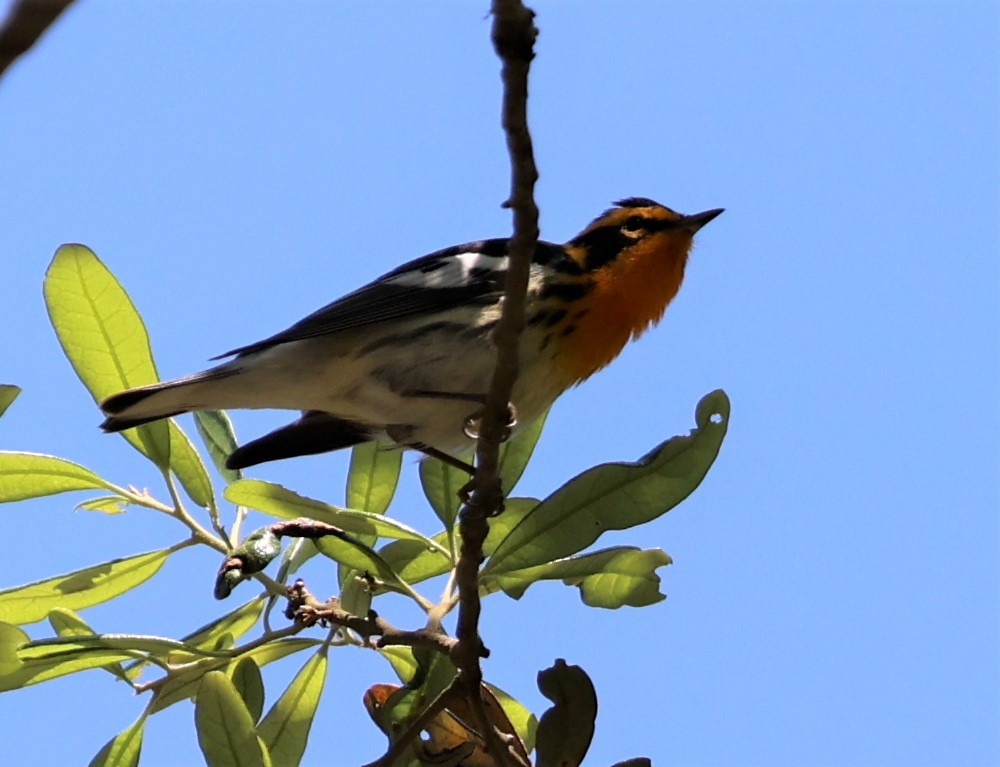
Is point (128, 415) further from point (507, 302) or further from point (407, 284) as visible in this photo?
point (507, 302)

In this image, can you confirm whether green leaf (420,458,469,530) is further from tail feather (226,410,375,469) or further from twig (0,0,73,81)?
twig (0,0,73,81)

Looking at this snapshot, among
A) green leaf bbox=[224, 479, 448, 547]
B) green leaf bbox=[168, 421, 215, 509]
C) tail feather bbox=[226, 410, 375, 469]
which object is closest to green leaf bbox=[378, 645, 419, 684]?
green leaf bbox=[224, 479, 448, 547]

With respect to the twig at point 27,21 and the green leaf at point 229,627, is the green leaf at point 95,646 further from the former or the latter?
the twig at point 27,21

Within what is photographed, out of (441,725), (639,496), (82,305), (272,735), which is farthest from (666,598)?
(82,305)

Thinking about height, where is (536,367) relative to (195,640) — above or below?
above

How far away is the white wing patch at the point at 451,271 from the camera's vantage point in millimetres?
4371

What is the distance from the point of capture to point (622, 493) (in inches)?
125

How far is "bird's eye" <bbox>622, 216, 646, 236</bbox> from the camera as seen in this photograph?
15.8ft

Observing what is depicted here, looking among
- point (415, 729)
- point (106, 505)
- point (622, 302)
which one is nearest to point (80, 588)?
point (106, 505)

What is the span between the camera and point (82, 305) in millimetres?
3688

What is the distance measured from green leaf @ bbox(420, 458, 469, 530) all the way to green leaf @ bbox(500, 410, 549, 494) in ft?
0.41

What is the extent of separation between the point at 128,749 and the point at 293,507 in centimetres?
80

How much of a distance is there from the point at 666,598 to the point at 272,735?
1210 mm

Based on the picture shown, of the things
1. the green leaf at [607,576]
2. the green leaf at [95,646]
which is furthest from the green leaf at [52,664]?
the green leaf at [607,576]
